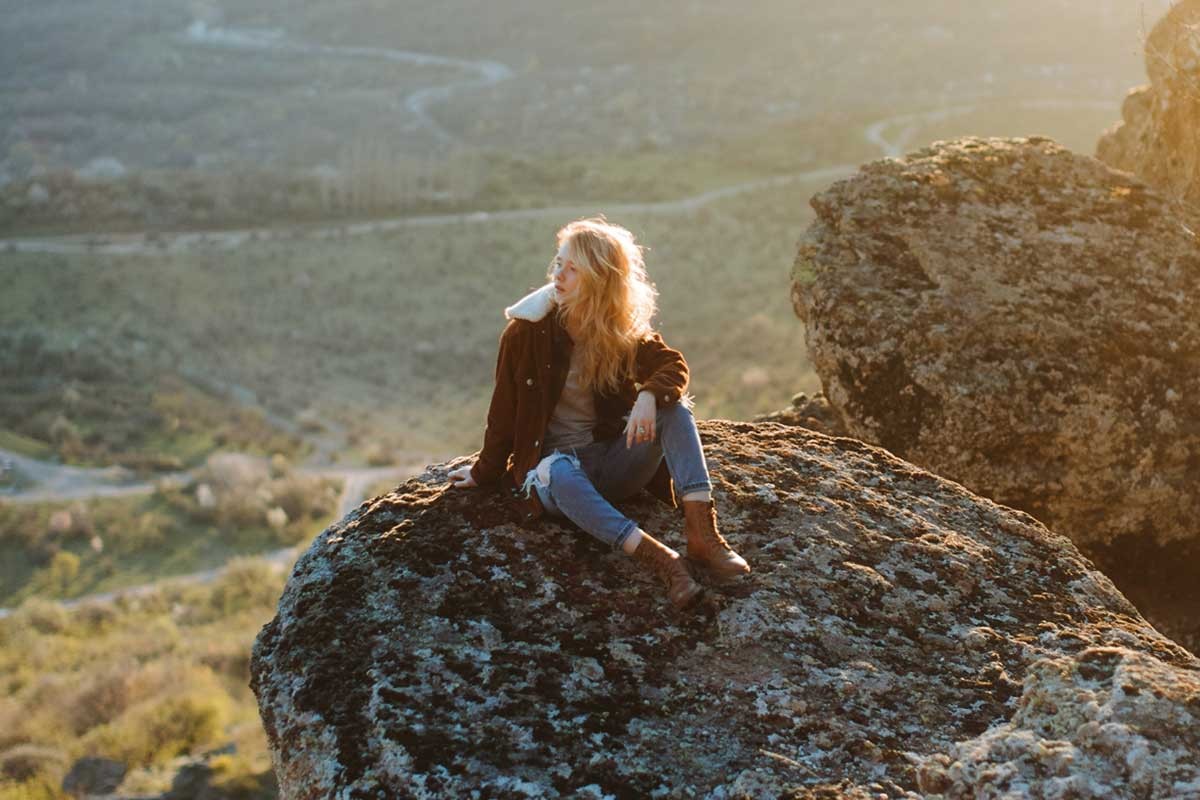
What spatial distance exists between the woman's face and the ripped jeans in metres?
0.62

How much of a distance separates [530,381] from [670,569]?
3.39 ft

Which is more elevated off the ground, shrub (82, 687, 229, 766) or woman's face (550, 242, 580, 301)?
woman's face (550, 242, 580, 301)

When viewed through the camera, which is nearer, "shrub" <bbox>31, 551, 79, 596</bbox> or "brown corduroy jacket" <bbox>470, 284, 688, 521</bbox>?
"brown corduroy jacket" <bbox>470, 284, 688, 521</bbox>

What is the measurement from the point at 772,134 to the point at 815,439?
55.5m

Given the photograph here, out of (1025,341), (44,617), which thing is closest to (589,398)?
(1025,341)

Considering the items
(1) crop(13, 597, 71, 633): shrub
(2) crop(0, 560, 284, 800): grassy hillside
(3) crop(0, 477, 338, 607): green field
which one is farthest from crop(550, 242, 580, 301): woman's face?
(3) crop(0, 477, 338, 607): green field

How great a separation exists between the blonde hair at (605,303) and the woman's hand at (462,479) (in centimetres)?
62

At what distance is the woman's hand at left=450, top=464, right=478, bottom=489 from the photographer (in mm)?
4555

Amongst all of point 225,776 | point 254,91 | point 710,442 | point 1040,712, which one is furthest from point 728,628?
point 254,91

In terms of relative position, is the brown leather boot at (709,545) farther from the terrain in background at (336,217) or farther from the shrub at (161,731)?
the shrub at (161,731)

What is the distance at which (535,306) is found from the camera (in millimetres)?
4445

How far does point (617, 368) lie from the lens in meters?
4.52

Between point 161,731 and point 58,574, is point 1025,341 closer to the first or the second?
point 161,731

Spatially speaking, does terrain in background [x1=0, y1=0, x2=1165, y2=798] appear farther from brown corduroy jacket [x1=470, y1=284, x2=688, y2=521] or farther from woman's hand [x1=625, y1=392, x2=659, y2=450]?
woman's hand [x1=625, y1=392, x2=659, y2=450]
